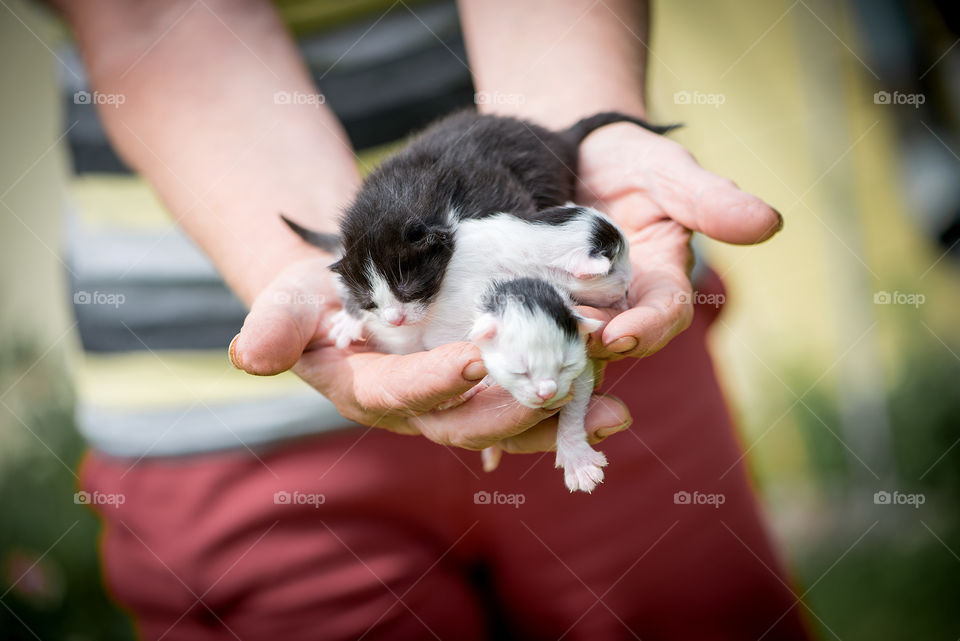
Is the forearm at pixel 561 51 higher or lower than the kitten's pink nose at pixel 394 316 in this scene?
higher

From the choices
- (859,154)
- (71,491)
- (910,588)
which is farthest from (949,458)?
(71,491)

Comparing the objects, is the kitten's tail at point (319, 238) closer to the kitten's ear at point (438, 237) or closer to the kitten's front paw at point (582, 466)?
the kitten's ear at point (438, 237)

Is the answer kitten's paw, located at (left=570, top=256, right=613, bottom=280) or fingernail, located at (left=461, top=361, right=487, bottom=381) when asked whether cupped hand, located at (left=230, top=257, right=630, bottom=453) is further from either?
kitten's paw, located at (left=570, top=256, right=613, bottom=280)

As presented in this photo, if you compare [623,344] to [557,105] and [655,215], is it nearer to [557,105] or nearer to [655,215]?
[655,215]

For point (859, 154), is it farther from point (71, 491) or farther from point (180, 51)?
point (71, 491)

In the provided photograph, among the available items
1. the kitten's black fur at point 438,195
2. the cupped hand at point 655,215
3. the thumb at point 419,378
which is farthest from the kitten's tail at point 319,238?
the cupped hand at point 655,215

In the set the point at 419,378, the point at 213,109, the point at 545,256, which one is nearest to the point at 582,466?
the point at 419,378

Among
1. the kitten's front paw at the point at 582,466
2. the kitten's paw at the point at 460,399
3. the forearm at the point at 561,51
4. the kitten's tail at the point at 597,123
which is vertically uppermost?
the forearm at the point at 561,51
